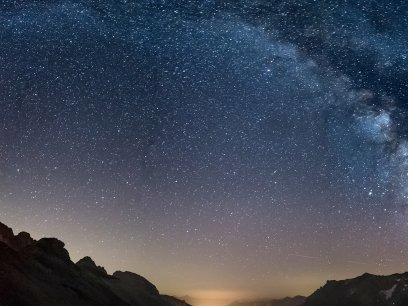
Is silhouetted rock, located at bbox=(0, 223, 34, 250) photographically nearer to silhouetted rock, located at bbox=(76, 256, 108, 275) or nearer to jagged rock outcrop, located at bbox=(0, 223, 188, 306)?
jagged rock outcrop, located at bbox=(0, 223, 188, 306)

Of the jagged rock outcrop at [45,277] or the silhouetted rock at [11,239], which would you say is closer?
the jagged rock outcrop at [45,277]

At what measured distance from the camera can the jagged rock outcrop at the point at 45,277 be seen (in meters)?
75.0

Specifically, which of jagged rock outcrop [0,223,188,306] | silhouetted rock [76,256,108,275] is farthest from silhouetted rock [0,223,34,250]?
silhouetted rock [76,256,108,275]

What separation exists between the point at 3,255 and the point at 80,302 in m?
21.9

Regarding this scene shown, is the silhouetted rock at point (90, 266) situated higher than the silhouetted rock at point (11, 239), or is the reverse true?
the silhouetted rock at point (11, 239)

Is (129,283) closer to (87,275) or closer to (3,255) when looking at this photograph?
(87,275)

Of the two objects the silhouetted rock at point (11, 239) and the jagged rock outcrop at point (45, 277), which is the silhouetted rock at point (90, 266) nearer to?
the jagged rock outcrop at point (45, 277)

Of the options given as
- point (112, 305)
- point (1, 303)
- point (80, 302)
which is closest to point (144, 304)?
point (112, 305)

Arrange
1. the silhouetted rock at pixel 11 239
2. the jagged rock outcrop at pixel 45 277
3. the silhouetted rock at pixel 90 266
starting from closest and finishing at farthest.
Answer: the jagged rock outcrop at pixel 45 277 → the silhouetted rock at pixel 11 239 → the silhouetted rock at pixel 90 266

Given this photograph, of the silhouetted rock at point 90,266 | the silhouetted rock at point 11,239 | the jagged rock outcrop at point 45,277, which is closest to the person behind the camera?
the jagged rock outcrop at point 45,277

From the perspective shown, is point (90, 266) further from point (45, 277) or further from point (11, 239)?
point (45, 277)

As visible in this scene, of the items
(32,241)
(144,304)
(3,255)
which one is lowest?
(144,304)

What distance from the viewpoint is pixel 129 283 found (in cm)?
19962

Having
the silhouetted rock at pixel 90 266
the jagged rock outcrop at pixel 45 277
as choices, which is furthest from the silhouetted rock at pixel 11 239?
the silhouetted rock at pixel 90 266
